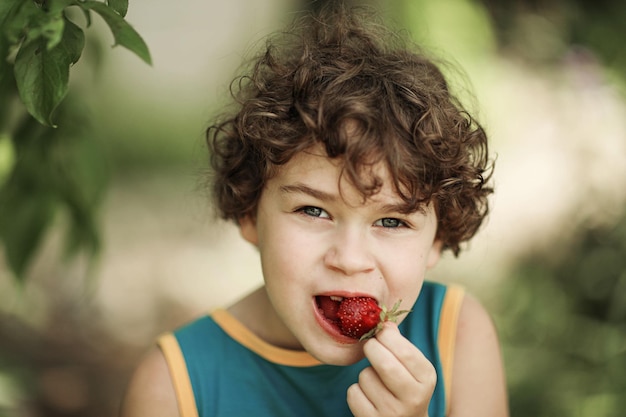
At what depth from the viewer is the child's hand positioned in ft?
4.45

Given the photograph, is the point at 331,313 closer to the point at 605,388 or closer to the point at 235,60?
the point at 605,388

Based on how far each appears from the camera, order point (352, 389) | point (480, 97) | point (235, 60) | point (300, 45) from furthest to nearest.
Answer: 1. point (235, 60)
2. point (480, 97)
3. point (300, 45)
4. point (352, 389)

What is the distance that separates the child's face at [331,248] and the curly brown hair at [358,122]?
4cm

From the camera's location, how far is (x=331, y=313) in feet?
4.76

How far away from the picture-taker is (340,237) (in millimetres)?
1405

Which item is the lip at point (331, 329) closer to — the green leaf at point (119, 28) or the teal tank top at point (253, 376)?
the teal tank top at point (253, 376)

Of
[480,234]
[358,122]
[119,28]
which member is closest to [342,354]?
[358,122]

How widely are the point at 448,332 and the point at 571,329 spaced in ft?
4.58

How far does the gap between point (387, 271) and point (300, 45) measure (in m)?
0.56

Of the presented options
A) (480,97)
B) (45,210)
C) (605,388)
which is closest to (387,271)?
(45,210)

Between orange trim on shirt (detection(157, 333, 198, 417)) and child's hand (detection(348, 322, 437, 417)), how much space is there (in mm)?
391

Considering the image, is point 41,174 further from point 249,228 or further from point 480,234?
point 480,234

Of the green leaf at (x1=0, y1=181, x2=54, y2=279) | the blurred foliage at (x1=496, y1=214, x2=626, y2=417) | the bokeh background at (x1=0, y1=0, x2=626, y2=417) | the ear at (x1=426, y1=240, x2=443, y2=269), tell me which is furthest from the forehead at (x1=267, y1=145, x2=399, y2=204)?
the blurred foliage at (x1=496, y1=214, x2=626, y2=417)

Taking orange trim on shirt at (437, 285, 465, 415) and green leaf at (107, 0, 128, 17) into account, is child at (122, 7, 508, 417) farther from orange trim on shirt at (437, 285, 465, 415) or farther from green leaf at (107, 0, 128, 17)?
green leaf at (107, 0, 128, 17)
